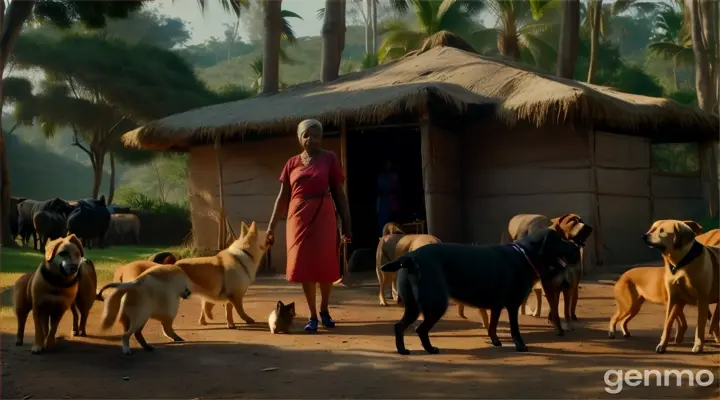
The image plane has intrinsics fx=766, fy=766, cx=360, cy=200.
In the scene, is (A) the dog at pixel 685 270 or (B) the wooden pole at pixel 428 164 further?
(B) the wooden pole at pixel 428 164

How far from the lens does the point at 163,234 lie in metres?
24.9

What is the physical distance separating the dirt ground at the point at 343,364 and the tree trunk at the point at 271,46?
8.90 meters

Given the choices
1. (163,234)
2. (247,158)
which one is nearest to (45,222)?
(247,158)

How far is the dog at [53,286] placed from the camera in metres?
5.28

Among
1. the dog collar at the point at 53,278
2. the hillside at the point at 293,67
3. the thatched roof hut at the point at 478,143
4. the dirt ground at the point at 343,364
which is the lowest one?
the dirt ground at the point at 343,364

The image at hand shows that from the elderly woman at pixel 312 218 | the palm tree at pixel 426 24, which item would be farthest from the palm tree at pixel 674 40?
the elderly woman at pixel 312 218

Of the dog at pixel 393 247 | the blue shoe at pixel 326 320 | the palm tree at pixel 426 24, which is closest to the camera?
the blue shoe at pixel 326 320

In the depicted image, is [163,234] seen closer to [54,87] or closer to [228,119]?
[54,87]

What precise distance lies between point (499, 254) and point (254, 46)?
89.4 meters

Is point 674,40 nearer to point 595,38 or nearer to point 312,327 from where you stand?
point 595,38

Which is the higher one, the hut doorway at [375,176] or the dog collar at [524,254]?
the hut doorway at [375,176]

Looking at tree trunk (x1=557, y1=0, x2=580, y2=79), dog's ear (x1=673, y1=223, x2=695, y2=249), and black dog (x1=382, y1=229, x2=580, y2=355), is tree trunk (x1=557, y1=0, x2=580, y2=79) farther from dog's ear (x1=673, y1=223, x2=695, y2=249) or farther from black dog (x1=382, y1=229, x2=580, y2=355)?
dog's ear (x1=673, y1=223, x2=695, y2=249)

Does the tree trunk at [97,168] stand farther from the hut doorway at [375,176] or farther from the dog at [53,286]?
the dog at [53,286]

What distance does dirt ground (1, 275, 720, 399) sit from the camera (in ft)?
14.6
